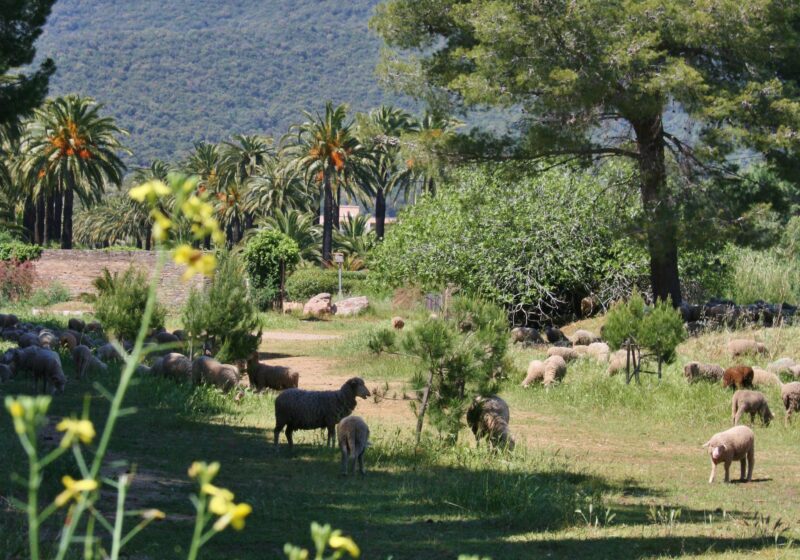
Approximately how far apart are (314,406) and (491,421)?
2139mm

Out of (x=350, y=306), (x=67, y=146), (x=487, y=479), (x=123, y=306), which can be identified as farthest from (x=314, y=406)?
(x=67, y=146)

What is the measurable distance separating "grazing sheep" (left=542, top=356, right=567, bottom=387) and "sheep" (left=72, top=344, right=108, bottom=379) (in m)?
7.38

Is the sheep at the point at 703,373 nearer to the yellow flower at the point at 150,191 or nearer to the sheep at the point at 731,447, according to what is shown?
the sheep at the point at 731,447

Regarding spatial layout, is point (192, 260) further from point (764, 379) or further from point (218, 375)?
point (764, 379)

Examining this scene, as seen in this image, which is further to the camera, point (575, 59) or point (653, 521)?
point (575, 59)

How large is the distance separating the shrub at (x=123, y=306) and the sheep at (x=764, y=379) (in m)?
10.7

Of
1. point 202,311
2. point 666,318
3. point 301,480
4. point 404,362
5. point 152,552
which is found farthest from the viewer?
point 404,362

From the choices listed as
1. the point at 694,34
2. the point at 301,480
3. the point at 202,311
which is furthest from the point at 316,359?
the point at 301,480

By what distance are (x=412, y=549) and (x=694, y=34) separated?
16959 millimetres

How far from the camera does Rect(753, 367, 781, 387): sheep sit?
653 inches

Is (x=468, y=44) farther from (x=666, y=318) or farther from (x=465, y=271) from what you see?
(x=666, y=318)

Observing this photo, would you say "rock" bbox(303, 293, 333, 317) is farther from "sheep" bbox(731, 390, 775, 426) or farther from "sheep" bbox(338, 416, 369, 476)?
"sheep" bbox(338, 416, 369, 476)

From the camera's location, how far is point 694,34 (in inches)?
866

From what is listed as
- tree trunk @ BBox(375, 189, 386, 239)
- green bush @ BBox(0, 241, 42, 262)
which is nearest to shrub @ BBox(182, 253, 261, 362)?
green bush @ BBox(0, 241, 42, 262)
